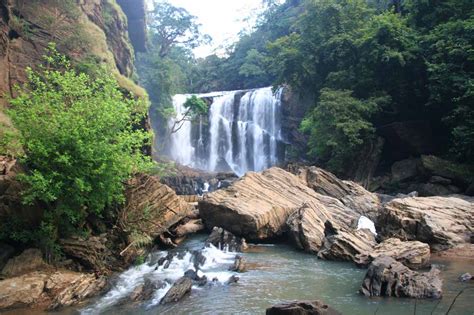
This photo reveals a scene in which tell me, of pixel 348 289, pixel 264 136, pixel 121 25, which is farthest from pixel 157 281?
pixel 121 25

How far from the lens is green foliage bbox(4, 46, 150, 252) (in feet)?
33.0

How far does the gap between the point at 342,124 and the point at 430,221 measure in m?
10.6

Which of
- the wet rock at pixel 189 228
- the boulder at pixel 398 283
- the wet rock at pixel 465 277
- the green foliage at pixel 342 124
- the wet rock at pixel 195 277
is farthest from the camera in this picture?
the green foliage at pixel 342 124

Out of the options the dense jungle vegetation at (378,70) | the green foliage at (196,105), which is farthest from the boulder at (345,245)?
the green foliage at (196,105)

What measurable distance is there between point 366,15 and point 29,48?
2201 cm

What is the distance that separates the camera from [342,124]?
958 inches

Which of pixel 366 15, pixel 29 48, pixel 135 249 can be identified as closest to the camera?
pixel 135 249

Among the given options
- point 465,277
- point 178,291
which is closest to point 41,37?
point 178,291

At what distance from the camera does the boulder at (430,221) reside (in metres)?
14.2

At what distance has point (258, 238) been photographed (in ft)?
52.2

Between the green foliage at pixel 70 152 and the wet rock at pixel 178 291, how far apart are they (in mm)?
3003

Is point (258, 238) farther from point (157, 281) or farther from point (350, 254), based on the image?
point (157, 281)

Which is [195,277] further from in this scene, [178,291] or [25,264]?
[25,264]

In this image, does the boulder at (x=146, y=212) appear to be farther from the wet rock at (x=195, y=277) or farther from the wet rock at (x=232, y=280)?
the wet rock at (x=232, y=280)
